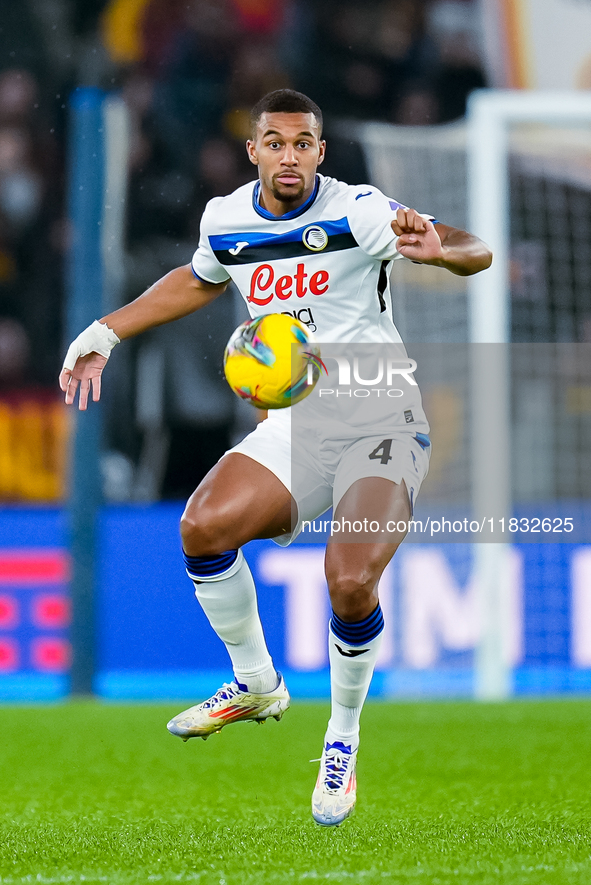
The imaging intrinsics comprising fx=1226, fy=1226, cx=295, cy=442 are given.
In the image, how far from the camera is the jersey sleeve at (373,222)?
388 centimetres

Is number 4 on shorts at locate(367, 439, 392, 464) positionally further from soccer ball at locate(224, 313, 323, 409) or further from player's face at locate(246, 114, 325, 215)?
player's face at locate(246, 114, 325, 215)

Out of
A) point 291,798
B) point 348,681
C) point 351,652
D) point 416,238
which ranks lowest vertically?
point 291,798

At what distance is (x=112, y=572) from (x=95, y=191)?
2388 mm

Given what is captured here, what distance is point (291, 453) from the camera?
4.11 m

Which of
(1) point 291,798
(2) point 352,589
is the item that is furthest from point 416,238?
(1) point 291,798

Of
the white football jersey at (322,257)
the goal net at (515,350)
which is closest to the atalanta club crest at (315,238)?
the white football jersey at (322,257)

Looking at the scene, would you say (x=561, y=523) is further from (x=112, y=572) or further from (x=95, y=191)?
(x=95, y=191)

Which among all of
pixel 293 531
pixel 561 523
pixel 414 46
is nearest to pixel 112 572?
pixel 561 523

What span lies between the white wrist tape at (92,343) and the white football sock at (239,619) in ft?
2.77

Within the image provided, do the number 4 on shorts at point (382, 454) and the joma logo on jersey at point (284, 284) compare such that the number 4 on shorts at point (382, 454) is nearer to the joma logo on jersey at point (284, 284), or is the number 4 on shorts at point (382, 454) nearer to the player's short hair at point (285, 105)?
the joma logo on jersey at point (284, 284)

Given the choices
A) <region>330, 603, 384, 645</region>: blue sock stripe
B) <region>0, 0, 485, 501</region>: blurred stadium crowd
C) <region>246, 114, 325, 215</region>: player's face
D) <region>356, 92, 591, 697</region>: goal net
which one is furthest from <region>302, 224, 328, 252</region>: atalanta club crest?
<region>0, 0, 485, 501</region>: blurred stadium crowd

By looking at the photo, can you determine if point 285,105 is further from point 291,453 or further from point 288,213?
point 291,453

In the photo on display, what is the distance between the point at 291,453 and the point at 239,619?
23.2 inches

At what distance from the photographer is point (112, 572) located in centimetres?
769
